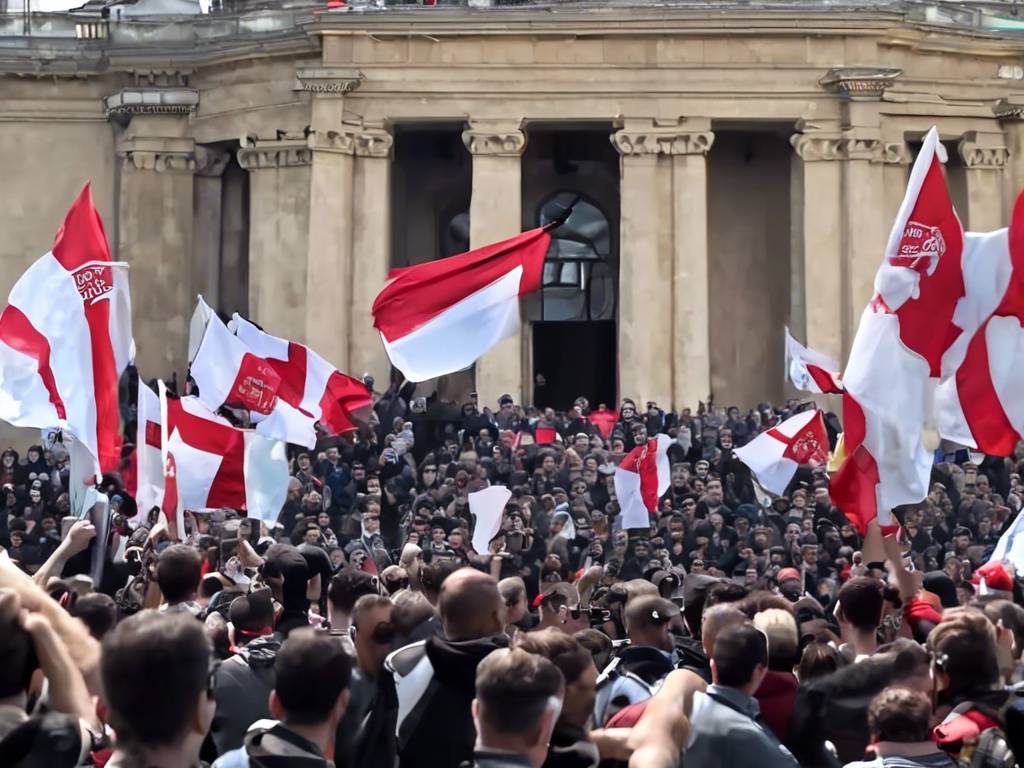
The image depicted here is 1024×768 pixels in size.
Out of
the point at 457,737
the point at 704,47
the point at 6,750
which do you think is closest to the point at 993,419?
the point at 457,737

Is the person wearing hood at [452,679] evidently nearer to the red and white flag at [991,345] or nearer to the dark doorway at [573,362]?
the red and white flag at [991,345]

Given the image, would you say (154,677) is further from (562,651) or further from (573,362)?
(573,362)

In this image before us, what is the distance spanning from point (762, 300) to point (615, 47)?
6299 mm

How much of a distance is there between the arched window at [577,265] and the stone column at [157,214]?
7654 mm

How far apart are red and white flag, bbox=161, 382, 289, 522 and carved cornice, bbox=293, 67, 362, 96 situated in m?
20.4

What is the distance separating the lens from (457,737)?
8781mm

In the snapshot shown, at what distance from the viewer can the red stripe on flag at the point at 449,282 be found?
19.8 meters

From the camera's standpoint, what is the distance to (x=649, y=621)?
9.99 m

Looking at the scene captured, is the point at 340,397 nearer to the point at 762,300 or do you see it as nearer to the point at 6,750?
the point at 6,750

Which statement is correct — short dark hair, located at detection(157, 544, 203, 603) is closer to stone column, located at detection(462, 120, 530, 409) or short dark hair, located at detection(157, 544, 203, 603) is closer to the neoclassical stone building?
the neoclassical stone building

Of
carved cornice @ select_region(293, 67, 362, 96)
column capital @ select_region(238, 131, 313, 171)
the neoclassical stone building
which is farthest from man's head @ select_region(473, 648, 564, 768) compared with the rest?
column capital @ select_region(238, 131, 313, 171)

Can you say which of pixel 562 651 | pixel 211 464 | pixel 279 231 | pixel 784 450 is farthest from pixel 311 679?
pixel 279 231

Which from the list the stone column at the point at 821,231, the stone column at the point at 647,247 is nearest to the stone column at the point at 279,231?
the stone column at the point at 647,247

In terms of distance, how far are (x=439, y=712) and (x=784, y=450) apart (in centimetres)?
1796
